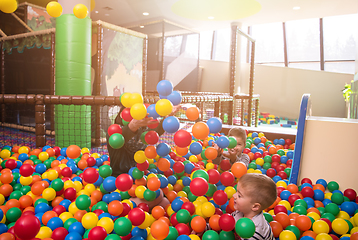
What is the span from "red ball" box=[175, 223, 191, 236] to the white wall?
316 inches

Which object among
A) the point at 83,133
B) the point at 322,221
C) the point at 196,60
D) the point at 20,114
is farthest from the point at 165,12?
the point at 322,221

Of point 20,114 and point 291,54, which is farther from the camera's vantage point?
point 291,54

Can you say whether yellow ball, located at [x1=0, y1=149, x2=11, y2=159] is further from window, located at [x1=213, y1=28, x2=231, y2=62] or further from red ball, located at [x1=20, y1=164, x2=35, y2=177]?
window, located at [x1=213, y1=28, x2=231, y2=62]

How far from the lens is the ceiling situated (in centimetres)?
654

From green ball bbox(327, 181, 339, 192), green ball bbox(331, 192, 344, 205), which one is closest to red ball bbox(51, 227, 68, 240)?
green ball bbox(331, 192, 344, 205)

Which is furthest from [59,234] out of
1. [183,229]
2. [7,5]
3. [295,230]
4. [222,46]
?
[222,46]

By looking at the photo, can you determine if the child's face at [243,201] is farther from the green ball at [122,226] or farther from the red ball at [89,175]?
the red ball at [89,175]

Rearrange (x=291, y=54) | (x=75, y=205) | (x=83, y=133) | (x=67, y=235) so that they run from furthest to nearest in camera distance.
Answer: (x=291, y=54)
(x=83, y=133)
(x=75, y=205)
(x=67, y=235)

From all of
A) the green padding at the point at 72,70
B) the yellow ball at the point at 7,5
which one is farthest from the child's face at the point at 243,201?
the green padding at the point at 72,70

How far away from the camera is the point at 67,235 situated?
4.07 feet

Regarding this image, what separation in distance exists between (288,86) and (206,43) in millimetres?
3524

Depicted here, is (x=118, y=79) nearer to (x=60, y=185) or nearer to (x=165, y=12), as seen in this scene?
(x=60, y=185)

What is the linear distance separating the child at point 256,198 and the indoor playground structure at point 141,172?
97 mm

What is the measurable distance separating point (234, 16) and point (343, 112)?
Result: 16.0ft
